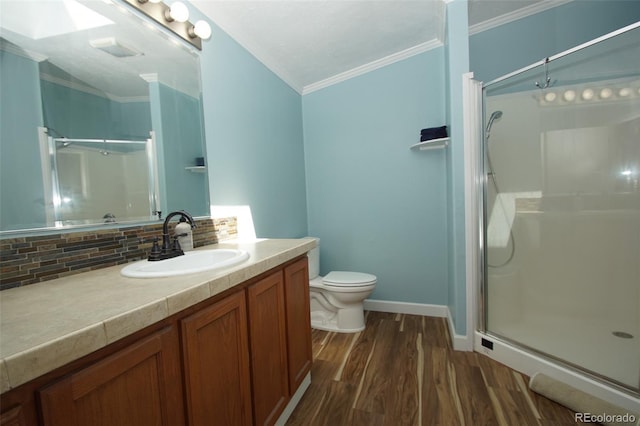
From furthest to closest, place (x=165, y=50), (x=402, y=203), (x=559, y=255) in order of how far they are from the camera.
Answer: (x=402, y=203) < (x=559, y=255) < (x=165, y=50)

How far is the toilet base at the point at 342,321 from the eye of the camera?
2238mm

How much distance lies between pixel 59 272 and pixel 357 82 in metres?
2.58

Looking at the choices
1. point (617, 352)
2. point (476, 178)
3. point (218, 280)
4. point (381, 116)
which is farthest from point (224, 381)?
point (381, 116)

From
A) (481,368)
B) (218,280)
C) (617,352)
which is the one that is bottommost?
(481,368)

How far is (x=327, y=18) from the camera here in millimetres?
1864

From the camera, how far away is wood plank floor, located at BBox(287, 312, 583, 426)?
132 centimetres

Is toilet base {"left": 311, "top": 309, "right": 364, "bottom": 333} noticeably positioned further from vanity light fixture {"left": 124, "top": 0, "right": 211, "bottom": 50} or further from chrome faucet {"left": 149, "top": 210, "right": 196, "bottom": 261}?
vanity light fixture {"left": 124, "top": 0, "right": 211, "bottom": 50}

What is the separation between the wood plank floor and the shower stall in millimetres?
288

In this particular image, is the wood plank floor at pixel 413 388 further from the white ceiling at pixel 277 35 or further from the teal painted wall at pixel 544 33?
the teal painted wall at pixel 544 33

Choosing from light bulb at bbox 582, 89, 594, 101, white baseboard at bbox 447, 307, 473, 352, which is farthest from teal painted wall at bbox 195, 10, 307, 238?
light bulb at bbox 582, 89, 594, 101

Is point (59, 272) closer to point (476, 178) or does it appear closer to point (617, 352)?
point (476, 178)

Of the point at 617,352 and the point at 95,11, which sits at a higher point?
the point at 95,11

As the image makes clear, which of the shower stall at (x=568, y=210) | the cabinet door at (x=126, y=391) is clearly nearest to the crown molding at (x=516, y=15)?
the shower stall at (x=568, y=210)

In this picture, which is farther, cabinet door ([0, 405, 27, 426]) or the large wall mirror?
the large wall mirror
